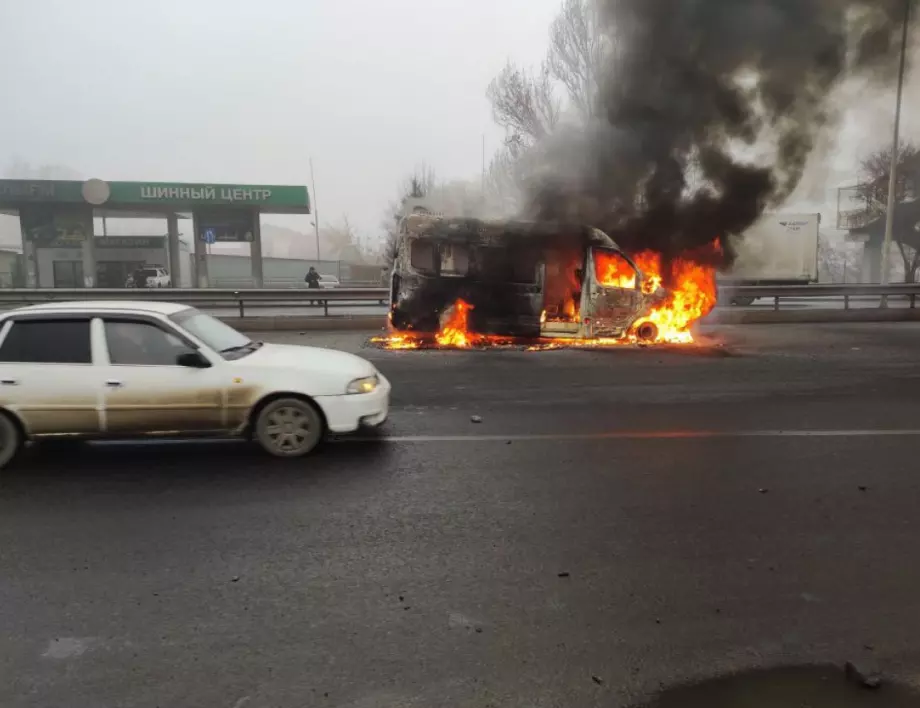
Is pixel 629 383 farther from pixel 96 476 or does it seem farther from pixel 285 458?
pixel 96 476

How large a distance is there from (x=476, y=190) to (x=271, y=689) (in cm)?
1369

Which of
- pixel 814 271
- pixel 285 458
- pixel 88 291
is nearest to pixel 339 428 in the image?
pixel 285 458

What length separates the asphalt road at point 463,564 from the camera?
2.61 meters

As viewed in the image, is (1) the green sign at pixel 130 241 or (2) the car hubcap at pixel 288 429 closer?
(2) the car hubcap at pixel 288 429

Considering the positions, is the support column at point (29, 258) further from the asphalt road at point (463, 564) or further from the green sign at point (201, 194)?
the asphalt road at point (463, 564)

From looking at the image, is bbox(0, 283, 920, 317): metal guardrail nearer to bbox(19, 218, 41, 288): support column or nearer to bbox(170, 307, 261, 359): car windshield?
bbox(170, 307, 261, 359): car windshield

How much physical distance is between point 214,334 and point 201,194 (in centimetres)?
2501

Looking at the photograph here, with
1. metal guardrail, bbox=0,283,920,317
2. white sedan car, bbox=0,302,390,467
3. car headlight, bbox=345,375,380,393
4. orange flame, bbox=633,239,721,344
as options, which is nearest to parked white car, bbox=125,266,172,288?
metal guardrail, bbox=0,283,920,317

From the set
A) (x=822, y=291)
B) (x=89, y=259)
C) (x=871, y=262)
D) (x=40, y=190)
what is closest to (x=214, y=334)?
(x=822, y=291)

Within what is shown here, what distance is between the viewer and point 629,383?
28.4ft

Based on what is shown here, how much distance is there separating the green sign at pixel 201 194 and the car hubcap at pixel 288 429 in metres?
25.0

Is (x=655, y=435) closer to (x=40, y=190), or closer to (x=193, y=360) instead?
(x=193, y=360)

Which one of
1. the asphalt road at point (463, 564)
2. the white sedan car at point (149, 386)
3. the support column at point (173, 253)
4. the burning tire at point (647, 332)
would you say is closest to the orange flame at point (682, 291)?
the burning tire at point (647, 332)

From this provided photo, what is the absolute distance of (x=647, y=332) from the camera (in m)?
12.3
